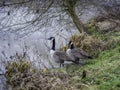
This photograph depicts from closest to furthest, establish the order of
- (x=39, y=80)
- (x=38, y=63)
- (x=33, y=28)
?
(x=39, y=80) < (x=38, y=63) < (x=33, y=28)

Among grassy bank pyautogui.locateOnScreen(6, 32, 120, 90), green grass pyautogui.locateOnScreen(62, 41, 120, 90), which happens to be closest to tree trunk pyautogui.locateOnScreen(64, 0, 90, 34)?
green grass pyautogui.locateOnScreen(62, 41, 120, 90)

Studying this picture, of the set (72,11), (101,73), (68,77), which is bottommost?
(68,77)

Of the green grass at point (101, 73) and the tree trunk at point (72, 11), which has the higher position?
the tree trunk at point (72, 11)

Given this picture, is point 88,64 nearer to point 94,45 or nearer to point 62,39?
point 94,45

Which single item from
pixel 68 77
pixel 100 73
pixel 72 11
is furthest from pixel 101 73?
pixel 72 11

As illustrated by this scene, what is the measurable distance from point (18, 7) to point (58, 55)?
10.6 feet

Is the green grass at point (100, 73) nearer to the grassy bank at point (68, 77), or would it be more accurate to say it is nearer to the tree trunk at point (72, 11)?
the grassy bank at point (68, 77)

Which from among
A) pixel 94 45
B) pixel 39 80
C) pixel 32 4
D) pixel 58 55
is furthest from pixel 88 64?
pixel 32 4

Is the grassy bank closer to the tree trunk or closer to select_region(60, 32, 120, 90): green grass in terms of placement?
select_region(60, 32, 120, 90): green grass

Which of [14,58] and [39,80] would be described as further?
[14,58]

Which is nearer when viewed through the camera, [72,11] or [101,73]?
[101,73]

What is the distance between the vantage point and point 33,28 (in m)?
14.1

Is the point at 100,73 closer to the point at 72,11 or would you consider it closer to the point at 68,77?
the point at 68,77

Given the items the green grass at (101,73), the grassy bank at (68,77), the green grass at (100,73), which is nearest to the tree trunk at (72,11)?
the green grass at (100,73)
